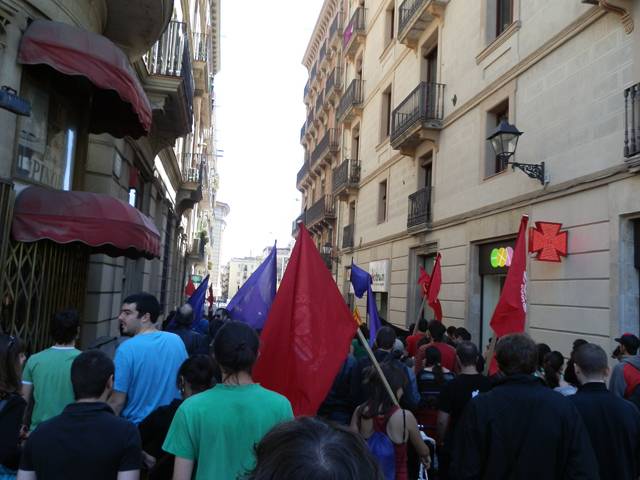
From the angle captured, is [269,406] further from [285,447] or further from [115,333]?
[115,333]

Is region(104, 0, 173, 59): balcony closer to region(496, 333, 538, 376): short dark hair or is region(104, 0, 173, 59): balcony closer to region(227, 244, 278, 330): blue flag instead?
region(227, 244, 278, 330): blue flag

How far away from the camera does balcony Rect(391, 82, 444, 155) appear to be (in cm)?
1442

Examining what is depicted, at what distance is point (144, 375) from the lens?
373 centimetres

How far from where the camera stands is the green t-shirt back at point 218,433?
8.09 ft

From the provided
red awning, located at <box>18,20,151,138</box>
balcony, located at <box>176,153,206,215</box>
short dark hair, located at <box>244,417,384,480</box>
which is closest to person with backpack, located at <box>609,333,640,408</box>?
short dark hair, located at <box>244,417,384,480</box>

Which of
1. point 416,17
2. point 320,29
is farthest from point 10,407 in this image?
point 320,29

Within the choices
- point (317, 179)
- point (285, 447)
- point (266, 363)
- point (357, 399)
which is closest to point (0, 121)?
point (266, 363)

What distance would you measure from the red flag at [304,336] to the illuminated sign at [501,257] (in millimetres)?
7748

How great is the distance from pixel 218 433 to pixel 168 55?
31.3 feet

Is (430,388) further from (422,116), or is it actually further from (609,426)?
(422,116)

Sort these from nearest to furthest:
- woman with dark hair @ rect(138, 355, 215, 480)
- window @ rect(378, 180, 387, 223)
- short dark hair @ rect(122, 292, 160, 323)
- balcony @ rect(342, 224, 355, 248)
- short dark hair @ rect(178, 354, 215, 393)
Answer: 1. woman with dark hair @ rect(138, 355, 215, 480)
2. short dark hair @ rect(178, 354, 215, 393)
3. short dark hair @ rect(122, 292, 160, 323)
4. window @ rect(378, 180, 387, 223)
5. balcony @ rect(342, 224, 355, 248)

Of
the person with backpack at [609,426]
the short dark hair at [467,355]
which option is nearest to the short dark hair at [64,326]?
the short dark hair at [467,355]

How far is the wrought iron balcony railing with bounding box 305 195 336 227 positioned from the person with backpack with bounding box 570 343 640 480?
24423 mm

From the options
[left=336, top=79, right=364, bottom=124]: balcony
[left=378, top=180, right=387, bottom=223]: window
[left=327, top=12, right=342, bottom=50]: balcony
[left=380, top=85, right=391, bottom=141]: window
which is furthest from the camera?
[left=327, top=12, right=342, bottom=50]: balcony
